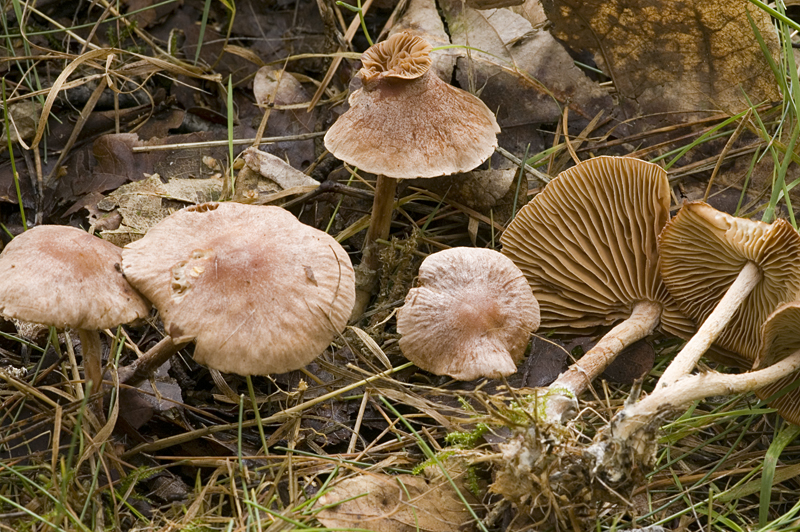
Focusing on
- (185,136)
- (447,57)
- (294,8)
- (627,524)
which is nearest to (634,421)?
(627,524)

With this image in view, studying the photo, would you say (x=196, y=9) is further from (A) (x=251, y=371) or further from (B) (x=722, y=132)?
(B) (x=722, y=132)

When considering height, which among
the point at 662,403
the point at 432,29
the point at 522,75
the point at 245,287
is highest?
the point at 432,29

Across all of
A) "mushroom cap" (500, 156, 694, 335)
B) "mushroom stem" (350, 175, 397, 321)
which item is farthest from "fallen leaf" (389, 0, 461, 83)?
"mushroom cap" (500, 156, 694, 335)

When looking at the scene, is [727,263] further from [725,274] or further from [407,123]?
[407,123]

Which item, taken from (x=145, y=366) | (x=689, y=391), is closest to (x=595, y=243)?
(x=689, y=391)

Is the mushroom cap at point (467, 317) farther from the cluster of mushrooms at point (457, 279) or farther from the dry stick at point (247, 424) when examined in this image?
the dry stick at point (247, 424)
